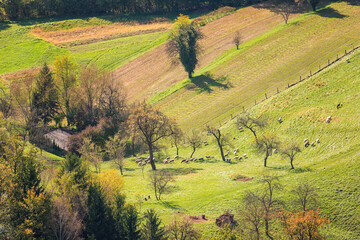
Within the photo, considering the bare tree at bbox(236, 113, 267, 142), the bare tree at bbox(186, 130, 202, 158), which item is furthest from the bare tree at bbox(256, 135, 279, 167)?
the bare tree at bbox(186, 130, 202, 158)

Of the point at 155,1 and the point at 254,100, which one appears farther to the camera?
the point at 155,1

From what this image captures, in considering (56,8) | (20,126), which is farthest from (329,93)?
(56,8)

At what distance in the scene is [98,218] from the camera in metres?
51.6

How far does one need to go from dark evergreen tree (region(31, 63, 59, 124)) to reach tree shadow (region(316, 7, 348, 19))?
90.9 m

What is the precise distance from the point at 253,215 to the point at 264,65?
2973 inches

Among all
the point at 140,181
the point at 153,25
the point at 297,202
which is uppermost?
the point at 153,25

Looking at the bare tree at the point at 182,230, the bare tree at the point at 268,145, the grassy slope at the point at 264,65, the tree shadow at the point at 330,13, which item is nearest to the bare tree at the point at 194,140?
the grassy slope at the point at 264,65

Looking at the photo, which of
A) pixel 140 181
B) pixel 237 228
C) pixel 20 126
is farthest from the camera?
pixel 20 126

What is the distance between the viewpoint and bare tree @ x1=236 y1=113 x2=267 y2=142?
265ft

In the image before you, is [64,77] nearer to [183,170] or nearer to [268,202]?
[183,170]

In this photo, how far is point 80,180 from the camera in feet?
191

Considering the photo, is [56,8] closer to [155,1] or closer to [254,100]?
[155,1]

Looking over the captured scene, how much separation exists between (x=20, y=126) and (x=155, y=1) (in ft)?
342

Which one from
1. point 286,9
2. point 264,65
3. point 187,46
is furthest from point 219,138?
point 286,9
